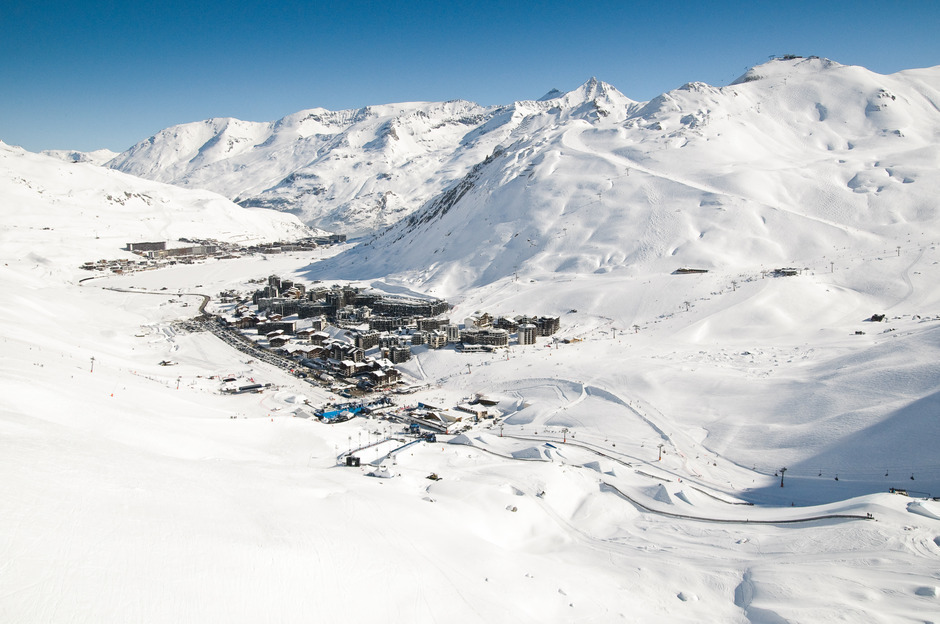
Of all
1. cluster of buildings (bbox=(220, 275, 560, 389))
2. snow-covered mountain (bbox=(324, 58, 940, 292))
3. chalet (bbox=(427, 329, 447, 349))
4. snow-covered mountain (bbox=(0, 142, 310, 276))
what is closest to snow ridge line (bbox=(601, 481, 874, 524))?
cluster of buildings (bbox=(220, 275, 560, 389))

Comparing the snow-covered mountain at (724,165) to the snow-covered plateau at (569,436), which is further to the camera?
the snow-covered mountain at (724,165)

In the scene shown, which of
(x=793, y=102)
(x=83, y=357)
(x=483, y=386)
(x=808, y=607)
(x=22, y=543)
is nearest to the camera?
(x=22, y=543)

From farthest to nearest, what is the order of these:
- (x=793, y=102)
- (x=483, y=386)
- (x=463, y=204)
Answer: (x=793, y=102) < (x=463, y=204) < (x=483, y=386)

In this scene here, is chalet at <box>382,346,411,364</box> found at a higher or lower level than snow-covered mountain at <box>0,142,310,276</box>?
lower

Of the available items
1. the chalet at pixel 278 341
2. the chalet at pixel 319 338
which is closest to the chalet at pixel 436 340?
the chalet at pixel 319 338

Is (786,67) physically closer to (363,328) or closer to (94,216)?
(363,328)

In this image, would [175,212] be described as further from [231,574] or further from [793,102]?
[231,574]

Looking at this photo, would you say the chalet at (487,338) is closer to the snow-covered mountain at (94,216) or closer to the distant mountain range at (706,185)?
the distant mountain range at (706,185)

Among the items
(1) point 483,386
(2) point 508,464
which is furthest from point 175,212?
(2) point 508,464

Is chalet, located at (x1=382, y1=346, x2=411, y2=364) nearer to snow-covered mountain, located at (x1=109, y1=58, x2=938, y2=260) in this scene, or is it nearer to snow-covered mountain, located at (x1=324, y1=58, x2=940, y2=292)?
snow-covered mountain, located at (x1=324, y1=58, x2=940, y2=292)
